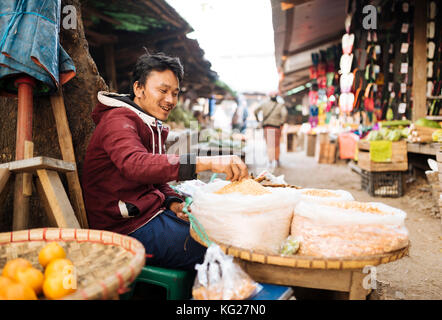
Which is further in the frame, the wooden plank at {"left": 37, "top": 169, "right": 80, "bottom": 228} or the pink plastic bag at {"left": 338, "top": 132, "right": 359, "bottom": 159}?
the pink plastic bag at {"left": 338, "top": 132, "right": 359, "bottom": 159}

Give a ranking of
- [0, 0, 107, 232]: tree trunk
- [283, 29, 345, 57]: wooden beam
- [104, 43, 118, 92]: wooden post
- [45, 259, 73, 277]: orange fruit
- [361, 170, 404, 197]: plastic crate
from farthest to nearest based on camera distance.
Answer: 1. [283, 29, 345, 57]: wooden beam
2. [104, 43, 118, 92]: wooden post
3. [361, 170, 404, 197]: plastic crate
4. [0, 0, 107, 232]: tree trunk
5. [45, 259, 73, 277]: orange fruit

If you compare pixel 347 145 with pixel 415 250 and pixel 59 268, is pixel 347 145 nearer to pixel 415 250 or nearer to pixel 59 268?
pixel 415 250

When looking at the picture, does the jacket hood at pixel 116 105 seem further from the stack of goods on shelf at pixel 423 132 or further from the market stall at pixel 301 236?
the stack of goods on shelf at pixel 423 132

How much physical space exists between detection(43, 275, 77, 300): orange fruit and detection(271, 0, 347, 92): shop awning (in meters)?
5.94

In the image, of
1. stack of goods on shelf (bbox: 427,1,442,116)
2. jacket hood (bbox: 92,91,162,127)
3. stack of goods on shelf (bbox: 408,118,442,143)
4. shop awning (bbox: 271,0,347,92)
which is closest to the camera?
jacket hood (bbox: 92,91,162,127)

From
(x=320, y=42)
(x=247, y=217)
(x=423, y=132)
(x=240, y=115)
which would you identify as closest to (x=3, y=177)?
(x=247, y=217)

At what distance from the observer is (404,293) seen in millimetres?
2441

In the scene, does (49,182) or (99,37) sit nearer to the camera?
(49,182)

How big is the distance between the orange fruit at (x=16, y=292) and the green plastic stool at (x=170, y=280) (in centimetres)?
68

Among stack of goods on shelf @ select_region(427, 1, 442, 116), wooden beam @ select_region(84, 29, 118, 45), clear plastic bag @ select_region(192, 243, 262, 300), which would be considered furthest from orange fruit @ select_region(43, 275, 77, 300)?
stack of goods on shelf @ select_region(427, 1, 442, 116)

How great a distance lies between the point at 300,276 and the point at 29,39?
191cm

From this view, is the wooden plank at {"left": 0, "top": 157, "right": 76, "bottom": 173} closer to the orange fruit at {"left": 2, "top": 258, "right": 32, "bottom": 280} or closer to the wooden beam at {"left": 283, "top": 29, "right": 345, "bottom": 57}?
the orange fruit at {"left": 2, "top": 258, "right": 32, "bottom": 280}

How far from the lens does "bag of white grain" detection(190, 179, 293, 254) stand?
138 centimetres

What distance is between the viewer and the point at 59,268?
42.8 inches
